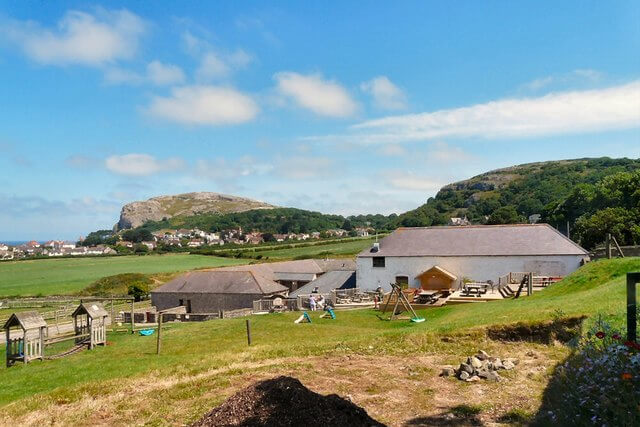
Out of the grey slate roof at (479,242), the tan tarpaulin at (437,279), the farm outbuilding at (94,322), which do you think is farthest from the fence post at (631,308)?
the tan tarpaulin at (437,279)

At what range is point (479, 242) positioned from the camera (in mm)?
44312

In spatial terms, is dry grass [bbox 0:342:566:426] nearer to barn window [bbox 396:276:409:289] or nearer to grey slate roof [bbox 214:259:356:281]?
barn window [bbox 396:276:409:289]

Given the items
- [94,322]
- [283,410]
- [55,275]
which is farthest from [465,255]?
[55,275]

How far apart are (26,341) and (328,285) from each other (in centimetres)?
3068

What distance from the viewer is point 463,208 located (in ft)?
650

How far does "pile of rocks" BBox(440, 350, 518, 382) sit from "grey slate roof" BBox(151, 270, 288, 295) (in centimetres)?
3736

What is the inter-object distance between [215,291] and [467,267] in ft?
78.3

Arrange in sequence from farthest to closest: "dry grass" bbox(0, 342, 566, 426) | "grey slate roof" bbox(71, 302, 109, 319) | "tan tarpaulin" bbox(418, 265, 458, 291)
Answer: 1. "tan tarpaulin" bbox(418, 265, 458, 291)
2. "grey slate roof" bbox(71, 302, 109, 319)
3. "dry grass" bbox(0, 342, 566, 426)

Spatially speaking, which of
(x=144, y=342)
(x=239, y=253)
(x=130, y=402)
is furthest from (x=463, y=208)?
(x=130, y=402)

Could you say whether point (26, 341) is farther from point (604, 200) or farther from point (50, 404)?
point (604, 200)

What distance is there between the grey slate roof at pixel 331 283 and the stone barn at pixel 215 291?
3.12m

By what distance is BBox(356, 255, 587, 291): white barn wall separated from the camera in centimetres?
3997

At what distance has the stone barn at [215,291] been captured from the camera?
4875cm

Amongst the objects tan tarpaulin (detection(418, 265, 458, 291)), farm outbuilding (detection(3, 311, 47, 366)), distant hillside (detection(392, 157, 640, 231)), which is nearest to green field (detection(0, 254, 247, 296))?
tan tarpaulin (detection(418, 265, 458, 291))
